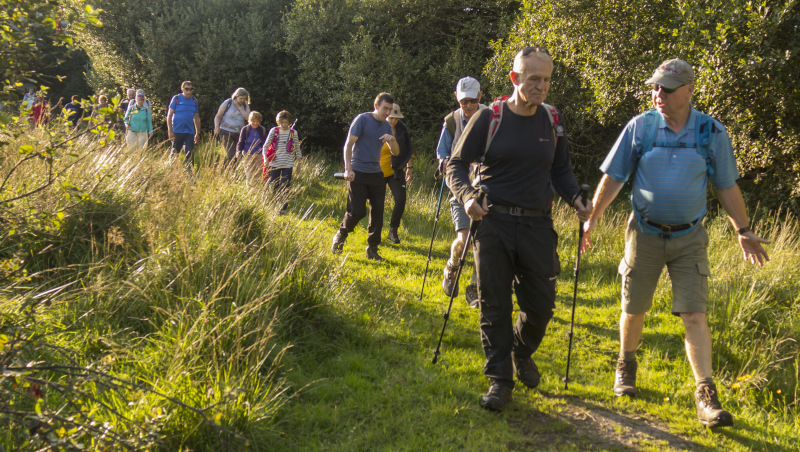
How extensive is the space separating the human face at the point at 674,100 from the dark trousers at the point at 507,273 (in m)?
1.10

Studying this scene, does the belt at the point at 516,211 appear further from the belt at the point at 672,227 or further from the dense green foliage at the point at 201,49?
the dense green foliage at the point at 201,49

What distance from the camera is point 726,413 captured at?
408cm

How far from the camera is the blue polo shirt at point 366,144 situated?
845 cm

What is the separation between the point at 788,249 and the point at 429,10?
43.9 feet

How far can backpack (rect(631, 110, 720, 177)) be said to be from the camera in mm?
4254

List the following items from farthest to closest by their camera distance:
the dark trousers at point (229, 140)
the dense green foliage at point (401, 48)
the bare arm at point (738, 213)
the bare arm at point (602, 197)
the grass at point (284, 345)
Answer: the dense green foliage at point (401, 48) < the dark trousers at point (229, 140) < the bare arm at point (602, 197) < the bare arm at point (738, 213) < the grass at point (284, 345)

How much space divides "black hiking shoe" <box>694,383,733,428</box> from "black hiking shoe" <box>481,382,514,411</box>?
4.15 feet

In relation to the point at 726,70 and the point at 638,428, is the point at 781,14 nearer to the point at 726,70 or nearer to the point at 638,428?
the point at 726,70

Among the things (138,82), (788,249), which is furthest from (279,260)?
(138,82)

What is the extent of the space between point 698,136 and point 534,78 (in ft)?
3.99

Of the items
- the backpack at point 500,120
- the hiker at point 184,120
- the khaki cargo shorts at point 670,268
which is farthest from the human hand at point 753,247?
the hiker at point 184,120

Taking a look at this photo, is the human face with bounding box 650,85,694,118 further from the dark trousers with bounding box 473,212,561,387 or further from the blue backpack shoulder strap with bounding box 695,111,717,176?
the dark trousers with bounding box 473,212,561,387

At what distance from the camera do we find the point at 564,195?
14.9 ft

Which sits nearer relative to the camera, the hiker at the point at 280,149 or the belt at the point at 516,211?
the belt at the point at 516,211
